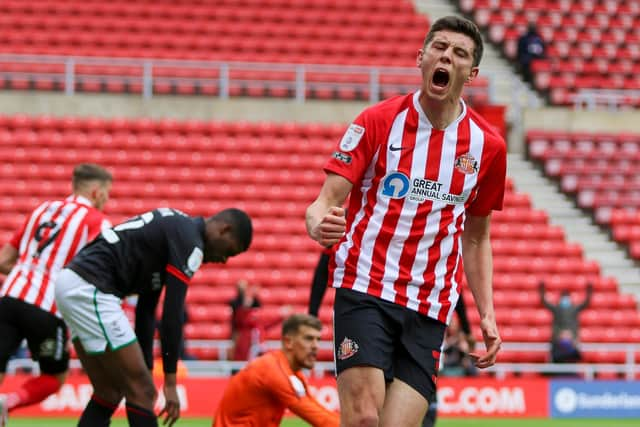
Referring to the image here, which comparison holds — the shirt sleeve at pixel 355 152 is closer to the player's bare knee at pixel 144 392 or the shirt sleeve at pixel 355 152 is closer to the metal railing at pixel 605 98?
the player's bare knee at pixel 144 392

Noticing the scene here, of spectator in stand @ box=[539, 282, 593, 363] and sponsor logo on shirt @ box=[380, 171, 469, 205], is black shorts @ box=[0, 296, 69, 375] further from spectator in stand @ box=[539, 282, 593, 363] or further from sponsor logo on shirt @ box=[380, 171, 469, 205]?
spectator in stand @ box=[539, 282, 593, 363]

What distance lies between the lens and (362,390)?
4805 mm

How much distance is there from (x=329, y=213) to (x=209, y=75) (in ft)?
57.5

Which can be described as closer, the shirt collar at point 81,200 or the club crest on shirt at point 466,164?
the club crest on shirt at point 466,164

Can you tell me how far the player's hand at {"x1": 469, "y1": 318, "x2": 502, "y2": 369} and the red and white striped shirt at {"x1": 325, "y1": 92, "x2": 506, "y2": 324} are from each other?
228mm

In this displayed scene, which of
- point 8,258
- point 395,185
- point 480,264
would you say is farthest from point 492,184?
point 8,258

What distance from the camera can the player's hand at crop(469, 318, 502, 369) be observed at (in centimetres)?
516

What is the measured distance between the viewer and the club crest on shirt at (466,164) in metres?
5.07

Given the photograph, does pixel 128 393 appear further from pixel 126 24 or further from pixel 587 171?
pixel 126 24

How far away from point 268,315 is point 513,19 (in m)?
11.2

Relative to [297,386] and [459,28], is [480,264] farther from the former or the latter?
[297,386]

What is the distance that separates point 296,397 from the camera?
273 inches

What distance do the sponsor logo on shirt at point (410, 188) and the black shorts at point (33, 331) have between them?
3.80 metres

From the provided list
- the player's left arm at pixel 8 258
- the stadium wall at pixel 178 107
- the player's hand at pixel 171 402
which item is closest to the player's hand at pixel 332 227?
the player's hand at pixel 171 402
